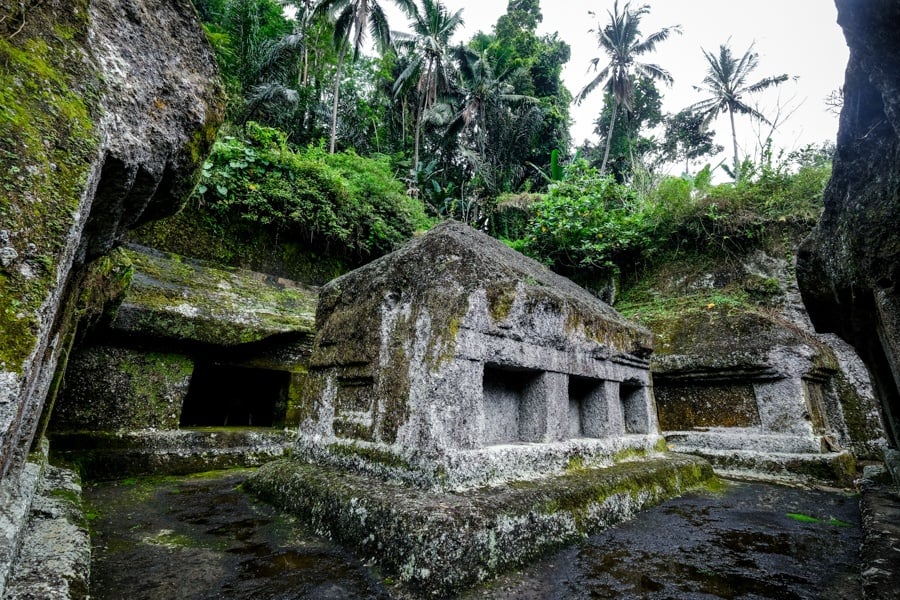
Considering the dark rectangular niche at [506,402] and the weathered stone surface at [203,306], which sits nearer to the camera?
the dark rectangular niche at [506,402]

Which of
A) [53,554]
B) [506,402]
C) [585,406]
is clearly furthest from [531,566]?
[53,554]

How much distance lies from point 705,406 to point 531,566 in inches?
157

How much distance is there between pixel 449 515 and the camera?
6.17 ft

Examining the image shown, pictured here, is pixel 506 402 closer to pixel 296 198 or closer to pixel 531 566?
pixel 531 566

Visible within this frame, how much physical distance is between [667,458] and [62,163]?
4.59m

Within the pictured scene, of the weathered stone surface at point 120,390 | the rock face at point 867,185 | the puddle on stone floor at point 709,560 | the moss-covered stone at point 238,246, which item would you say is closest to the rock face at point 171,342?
the weathered stone surface at point 120,390

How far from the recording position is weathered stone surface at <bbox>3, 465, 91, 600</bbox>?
1.27 m

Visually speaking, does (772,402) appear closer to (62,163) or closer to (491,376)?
(491,376)

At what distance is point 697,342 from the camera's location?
512 cm

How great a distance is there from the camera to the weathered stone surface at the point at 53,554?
4.17ft

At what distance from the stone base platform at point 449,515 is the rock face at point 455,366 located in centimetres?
20

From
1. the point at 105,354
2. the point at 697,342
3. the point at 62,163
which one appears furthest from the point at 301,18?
the point at 62,163

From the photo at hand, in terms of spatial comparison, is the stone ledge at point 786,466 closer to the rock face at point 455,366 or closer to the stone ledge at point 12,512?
the rock face at point 455,366

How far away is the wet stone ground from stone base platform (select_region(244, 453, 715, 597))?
8 centimetres
